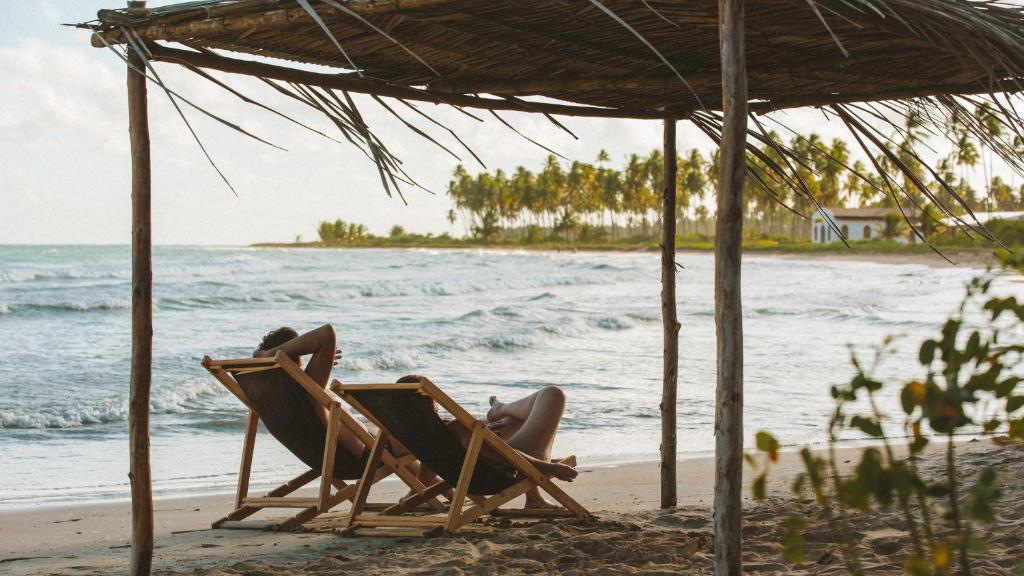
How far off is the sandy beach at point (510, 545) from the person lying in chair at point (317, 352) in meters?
0.38

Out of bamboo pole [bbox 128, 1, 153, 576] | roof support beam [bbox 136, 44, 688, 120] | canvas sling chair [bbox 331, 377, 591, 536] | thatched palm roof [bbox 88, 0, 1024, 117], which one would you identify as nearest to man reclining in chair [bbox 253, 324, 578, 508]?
canvas sling chair [bbox 331, 377, 591, 536]

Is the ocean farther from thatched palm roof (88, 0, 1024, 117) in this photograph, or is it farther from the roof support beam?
the roof support beam

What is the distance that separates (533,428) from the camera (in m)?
4.34

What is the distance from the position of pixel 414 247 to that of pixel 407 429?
244ft

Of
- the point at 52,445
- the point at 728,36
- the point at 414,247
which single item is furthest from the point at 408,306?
the point at 414,247

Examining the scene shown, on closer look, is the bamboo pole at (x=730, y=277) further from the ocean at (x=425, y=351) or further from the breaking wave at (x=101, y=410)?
the breaking wave at (x=101, y=410)

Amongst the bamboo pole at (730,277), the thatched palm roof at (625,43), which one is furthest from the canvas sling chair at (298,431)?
the bamboo pole at (730,277)

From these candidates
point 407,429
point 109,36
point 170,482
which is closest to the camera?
point 109,36

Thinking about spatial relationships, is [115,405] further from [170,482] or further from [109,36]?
[109,36]

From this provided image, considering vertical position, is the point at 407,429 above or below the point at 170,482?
above

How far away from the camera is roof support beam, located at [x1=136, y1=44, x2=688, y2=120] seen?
332 cm

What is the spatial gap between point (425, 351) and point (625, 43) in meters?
→ 10.8

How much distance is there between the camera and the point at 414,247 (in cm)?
7806

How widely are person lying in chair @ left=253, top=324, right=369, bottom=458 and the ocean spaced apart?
1.84 metres
